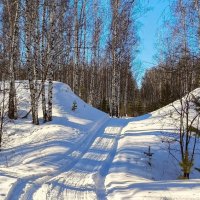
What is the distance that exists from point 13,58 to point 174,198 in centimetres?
1229

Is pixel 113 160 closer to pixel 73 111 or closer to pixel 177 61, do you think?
pixel 177 61

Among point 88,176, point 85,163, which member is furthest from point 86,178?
point 85,163

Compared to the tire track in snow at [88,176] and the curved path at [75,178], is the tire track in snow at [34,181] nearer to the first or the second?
the curved path at [75,178]

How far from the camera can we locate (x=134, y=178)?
9125 mm

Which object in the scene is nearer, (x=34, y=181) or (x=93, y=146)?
(x=34, y=181)

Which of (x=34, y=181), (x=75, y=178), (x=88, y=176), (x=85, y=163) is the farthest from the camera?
(x=85, y=163)

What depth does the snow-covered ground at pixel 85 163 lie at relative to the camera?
279 inches

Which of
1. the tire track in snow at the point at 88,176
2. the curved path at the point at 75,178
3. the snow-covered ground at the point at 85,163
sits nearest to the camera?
the curved path at the point at 75,178

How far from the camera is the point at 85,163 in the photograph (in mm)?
10633

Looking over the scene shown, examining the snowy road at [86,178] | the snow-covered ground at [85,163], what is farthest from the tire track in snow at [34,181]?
the snowy road at [86,178]

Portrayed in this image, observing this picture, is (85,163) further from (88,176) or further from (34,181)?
(34,181)

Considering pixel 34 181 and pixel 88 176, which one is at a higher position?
pixel 34 181

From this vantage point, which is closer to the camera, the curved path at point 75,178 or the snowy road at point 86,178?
the curved path at point 75,178

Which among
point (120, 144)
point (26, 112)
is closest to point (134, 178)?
point (120, 144)
